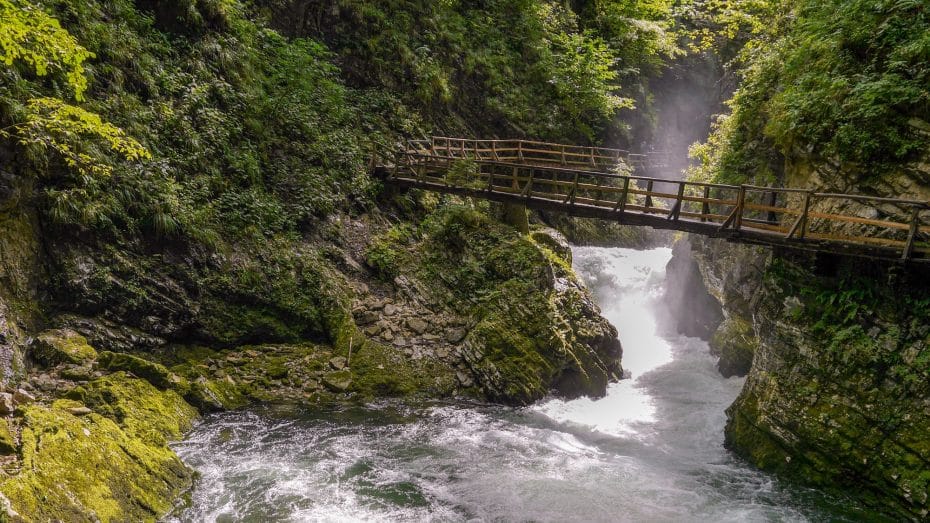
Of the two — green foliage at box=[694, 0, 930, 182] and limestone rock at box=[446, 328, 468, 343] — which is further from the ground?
green foliage at box=[694, 0, 930, 182]

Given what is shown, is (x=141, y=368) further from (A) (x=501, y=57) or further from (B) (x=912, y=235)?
(A) (x=501, y=57)

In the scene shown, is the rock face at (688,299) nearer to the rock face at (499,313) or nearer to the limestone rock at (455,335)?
the rock face at (499,313)

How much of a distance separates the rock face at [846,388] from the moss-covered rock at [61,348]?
13043 millimetres

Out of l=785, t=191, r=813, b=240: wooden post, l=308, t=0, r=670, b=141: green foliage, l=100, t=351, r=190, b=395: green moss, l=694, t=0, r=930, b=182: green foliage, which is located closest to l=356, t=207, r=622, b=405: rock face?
l=100, t=351, r=190, b=395: green moss

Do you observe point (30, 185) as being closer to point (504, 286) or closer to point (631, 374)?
point (504, 286)

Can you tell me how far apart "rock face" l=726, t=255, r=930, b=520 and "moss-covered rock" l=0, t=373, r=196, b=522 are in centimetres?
1053

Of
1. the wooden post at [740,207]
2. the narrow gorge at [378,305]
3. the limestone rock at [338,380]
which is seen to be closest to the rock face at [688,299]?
the narrow gorge at [378,305]

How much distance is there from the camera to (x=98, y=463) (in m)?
6.50

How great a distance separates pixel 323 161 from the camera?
52.6 ft

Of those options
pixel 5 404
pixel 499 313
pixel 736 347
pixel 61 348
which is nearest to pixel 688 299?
pixel 736 347

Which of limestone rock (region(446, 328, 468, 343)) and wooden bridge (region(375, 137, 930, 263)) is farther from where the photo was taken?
limestone rock (region(446, 328, 468, 343))

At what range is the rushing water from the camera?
7.92m

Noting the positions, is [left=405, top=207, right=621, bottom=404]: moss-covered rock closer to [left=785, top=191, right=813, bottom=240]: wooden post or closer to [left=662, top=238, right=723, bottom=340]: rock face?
[left=662, top=238, right=723, bottom=340]: rock face

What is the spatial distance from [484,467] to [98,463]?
6.01 meters
